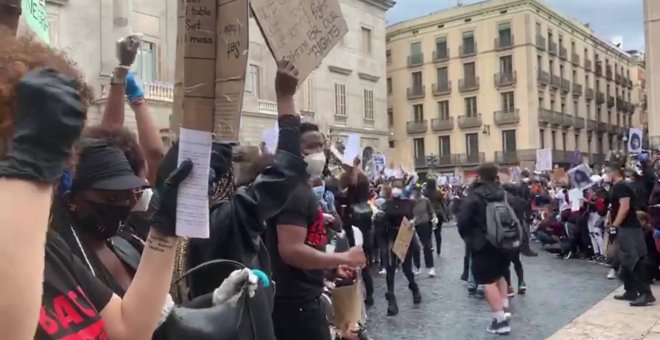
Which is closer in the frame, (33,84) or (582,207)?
(33,84)

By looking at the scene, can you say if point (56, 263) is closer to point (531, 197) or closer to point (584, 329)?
point (584, 329)

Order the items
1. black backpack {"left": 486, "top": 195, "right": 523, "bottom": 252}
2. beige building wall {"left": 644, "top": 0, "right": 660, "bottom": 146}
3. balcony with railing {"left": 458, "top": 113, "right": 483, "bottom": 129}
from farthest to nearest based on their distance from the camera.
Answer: balcony with railing {"left": 458, "top": 113, "right": 483, "bottom": 129}
beige building wall {"left": 644, "top": 0, "right": 660, "bottom": 146}
black backpack {"left": 486, "top": 195, "right": 523, "bottom": 252}

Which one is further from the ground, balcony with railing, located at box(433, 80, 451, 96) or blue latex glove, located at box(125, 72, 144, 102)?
balcony with railing, located at box(433, 80, 451, 96)

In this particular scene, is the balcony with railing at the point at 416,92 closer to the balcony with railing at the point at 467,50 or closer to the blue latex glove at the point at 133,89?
the balcony with railing at the point at 467,50

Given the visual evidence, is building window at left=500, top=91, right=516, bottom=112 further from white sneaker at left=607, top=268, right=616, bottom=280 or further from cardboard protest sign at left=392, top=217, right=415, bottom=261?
cardboard protest sign at left=392, top=217, right=415, bottom=261

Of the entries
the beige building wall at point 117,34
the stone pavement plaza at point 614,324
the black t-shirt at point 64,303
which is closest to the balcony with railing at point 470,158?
the beige building wall at point 117,34

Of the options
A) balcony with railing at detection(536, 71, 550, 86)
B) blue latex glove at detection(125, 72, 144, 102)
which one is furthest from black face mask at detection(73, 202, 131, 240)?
balcony with railing at detection(536, 71, 550, 86)

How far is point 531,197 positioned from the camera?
17375mm

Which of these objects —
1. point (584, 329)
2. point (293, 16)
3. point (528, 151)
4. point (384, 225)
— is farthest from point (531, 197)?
point (528, 151)

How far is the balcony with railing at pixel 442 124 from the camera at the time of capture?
5303 centimetres

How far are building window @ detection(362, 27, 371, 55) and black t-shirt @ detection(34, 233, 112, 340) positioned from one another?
104 ft

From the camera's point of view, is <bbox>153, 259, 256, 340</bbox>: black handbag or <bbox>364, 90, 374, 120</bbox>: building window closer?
<bbox>153, 259, 256, 340</bbox>: black handbag

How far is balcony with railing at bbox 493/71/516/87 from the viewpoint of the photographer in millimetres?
50625

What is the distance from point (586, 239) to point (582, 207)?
61 centimetres
